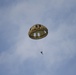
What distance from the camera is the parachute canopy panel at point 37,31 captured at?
38506mm

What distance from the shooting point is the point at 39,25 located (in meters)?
39.0

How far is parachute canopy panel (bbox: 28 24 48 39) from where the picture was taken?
38506mm

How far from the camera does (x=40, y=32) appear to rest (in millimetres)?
40625

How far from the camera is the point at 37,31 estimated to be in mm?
38750

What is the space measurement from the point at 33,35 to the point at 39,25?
3585mm

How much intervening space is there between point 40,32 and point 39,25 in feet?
8.11

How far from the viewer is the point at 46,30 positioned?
133ft

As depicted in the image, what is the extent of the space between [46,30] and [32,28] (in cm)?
418

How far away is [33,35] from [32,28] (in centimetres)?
257

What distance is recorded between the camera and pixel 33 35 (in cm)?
4069

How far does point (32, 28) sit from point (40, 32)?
9.67ft
